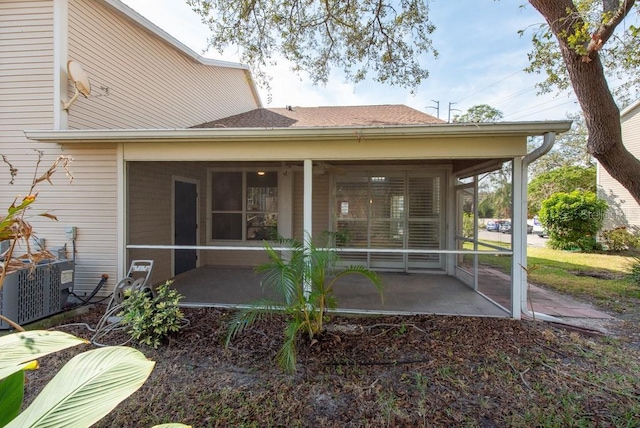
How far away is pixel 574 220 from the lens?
39.5 ft

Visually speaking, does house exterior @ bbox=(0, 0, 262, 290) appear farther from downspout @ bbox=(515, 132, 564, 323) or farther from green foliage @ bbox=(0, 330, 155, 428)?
downspout @ bbox=(515, 132, 564, 323)

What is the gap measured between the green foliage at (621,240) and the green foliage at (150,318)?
576 inches

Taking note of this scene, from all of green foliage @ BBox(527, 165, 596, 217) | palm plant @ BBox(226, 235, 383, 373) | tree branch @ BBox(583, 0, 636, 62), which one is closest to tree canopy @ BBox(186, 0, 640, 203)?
tree branch @ BBox(583, 0, 636, 62)

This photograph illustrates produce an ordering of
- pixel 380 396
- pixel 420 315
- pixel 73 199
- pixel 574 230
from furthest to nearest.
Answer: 1. pixel 574 230
2. pixel 73 199
3. pixel 420 315
4. pixel 380 396

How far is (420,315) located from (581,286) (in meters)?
4.50

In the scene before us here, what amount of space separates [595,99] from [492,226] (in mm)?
2321

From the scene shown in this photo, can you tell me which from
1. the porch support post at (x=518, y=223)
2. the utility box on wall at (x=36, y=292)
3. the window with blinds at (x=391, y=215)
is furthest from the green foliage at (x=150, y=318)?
the window with blinds at (x=391, y=215)

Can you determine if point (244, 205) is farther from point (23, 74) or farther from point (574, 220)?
point (574, 220)

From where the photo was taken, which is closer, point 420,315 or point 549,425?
point 549,425

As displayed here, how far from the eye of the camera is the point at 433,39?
259 inches

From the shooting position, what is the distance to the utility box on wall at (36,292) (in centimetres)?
392

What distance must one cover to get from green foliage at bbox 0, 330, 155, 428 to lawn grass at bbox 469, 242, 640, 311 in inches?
185

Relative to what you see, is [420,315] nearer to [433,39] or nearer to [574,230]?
[433,39]

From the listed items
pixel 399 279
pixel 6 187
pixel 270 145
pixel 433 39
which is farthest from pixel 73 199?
pixel 433 39
